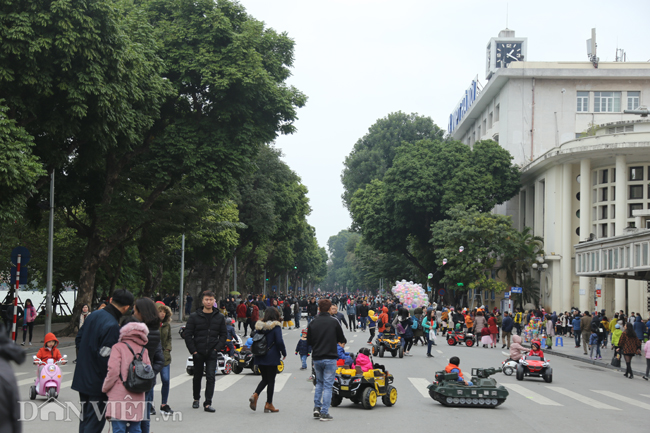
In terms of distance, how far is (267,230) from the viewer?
169 feet

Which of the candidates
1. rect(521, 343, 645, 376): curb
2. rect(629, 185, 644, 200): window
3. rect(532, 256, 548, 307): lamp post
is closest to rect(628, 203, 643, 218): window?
rect(629, 185, 644, 200): window

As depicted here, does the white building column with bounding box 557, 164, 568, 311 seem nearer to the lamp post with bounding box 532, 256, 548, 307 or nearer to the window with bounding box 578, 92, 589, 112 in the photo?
the lamp post with bounding box 532, 256, 548, 307

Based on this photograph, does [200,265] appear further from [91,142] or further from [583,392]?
[583,392]

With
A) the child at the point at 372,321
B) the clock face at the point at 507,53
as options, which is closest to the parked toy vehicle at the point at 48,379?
the child at the point at 372,321

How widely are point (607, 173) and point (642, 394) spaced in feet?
116

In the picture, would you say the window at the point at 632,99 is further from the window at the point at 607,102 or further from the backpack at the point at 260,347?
the backpack at the point at 260,347

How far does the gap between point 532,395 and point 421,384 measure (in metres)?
2.47

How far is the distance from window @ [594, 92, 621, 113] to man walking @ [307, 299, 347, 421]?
56376 millimetres

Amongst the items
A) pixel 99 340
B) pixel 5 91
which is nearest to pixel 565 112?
pixel 5 91

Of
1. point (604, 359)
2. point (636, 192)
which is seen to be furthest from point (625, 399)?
point (636, 192)

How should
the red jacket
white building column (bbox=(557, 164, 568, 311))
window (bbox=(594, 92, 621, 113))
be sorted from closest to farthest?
the red jacket, white building column (bbox=(557, 164, 568, 311)), window (bbox=(594, 92, 621, 113))

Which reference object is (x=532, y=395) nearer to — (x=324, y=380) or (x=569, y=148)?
(x=324, y=380)

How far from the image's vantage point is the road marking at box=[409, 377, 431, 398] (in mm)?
14284

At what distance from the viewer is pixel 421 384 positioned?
1575 centimetres
